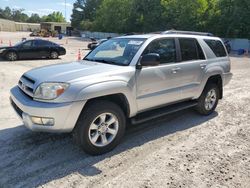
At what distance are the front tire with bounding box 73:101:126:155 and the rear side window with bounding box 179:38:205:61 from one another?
6.55 feet

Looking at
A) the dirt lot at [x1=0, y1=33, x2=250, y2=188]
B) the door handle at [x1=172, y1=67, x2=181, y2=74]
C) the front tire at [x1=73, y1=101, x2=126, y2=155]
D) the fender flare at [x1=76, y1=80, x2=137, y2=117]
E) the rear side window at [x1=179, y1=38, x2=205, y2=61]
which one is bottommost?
the dirt lot at [x1=0, y1=33, x2=250, y2=188]

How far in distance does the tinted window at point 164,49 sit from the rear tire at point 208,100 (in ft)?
4.40

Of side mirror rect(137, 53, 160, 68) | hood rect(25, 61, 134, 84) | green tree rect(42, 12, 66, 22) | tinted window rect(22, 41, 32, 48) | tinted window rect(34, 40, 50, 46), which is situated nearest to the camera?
hood rect(25, 61, 134, 84)

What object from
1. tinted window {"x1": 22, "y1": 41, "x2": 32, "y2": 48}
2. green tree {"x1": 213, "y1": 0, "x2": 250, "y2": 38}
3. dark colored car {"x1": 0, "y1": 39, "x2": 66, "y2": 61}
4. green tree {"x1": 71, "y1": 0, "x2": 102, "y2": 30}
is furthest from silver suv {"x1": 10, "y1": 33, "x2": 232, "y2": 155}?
green tree {"x1": 71, "y1": 0, "x2": 102, "y2": 30}

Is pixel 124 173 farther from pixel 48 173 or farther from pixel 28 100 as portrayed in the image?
pixel 28 100

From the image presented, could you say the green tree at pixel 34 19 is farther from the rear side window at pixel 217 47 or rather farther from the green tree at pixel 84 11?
the rear side window at pixel 217 47

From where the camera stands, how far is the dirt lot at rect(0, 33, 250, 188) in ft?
11.3

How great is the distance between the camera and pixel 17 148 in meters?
4.25

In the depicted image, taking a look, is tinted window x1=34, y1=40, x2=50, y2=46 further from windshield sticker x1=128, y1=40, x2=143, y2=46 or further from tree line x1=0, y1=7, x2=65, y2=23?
tree line x1=0, y1=7, x2=65, y2=23

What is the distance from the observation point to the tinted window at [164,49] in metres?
4.76

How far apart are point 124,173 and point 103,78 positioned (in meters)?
1.38

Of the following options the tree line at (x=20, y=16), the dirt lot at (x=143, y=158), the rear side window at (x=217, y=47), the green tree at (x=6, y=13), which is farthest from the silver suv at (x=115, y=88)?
the green tree at (x=6, y=13)

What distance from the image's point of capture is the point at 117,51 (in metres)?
4.91

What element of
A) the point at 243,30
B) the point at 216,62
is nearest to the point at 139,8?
the point at 243,30
